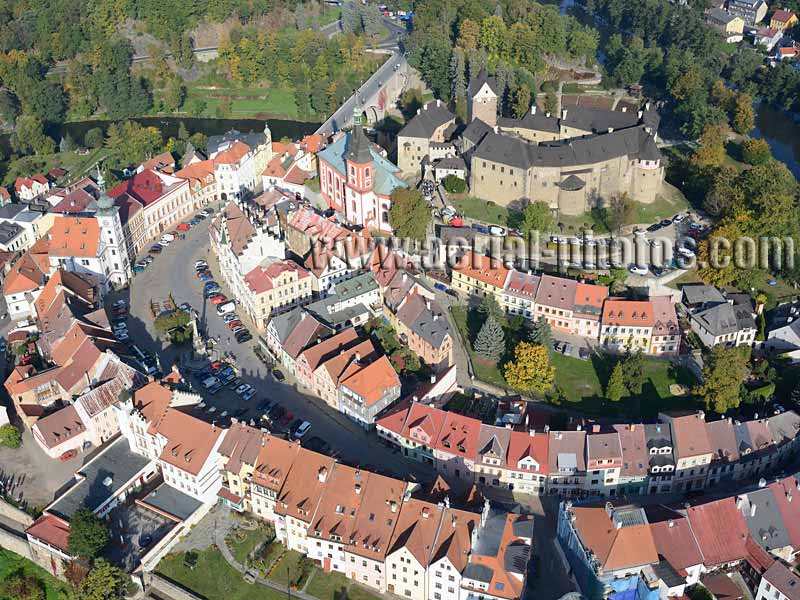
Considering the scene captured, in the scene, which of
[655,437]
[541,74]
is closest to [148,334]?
[655,437]

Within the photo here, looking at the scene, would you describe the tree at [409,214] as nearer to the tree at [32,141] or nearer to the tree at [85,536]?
the tree at [85,536]

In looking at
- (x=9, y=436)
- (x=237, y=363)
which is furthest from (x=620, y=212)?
(x=9, y=436)

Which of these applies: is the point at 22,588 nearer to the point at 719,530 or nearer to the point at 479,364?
the point at 479,364

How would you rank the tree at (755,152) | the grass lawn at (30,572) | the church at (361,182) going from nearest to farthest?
1. the grass lawn at (30,572)
2. the church at (361,182)
3. the tree at (755,152)

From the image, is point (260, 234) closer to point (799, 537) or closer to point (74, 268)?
point (74, 268)

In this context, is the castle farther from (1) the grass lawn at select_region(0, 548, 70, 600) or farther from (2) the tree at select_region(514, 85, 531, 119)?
(1) the grass lawn at select_region(0, 548, 70, 600)

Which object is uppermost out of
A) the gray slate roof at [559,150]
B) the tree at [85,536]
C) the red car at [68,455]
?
the gray slate roof at [559,150]

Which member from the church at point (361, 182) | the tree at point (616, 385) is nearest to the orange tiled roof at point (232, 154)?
the church at point (361, 182)
